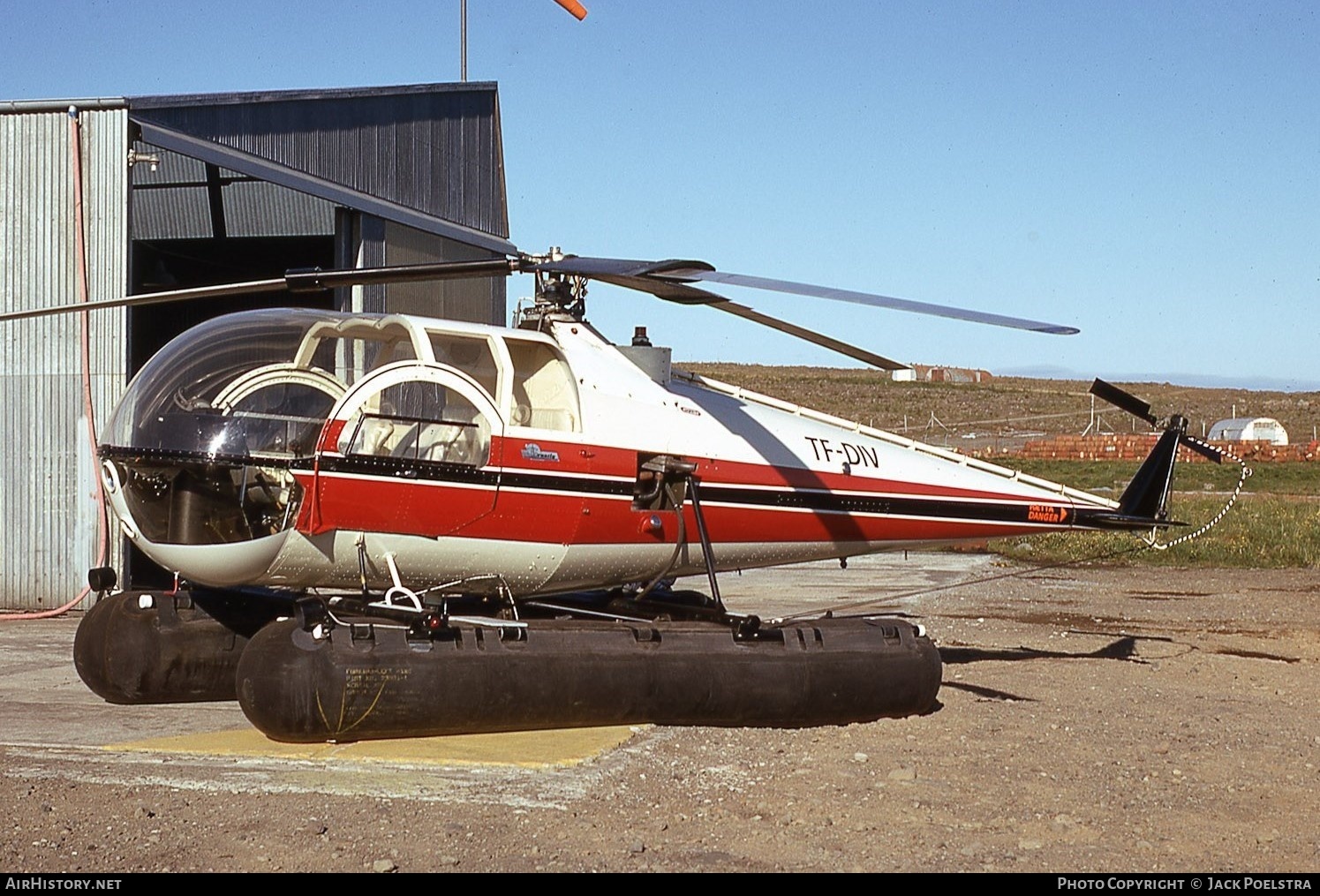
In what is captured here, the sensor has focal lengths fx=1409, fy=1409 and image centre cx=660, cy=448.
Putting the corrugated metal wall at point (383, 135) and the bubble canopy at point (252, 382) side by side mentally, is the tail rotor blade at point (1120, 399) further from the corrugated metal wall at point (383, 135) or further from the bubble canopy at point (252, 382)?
the corrugated metal wall at point (383, 135)

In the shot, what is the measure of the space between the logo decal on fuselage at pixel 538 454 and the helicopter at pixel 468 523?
1 centimetres

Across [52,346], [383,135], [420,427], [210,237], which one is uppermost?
[383,135]

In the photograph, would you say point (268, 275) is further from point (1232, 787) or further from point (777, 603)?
point (1232, 787)

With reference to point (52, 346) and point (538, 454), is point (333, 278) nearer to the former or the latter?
Answer: point (538, 454)

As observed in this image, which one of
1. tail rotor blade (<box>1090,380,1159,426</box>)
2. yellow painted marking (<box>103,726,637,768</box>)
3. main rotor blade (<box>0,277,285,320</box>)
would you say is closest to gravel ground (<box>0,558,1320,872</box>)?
yellow painted marking (<box>103,726,637,768</box>)

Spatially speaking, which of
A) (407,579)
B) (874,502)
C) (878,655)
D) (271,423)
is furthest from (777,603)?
(271,423)

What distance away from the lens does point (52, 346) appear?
1516 centimetres

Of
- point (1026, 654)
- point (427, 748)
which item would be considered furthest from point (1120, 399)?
point (427, 748)

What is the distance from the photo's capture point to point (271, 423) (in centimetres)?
826

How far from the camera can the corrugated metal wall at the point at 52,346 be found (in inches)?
588

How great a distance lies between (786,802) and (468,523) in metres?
2.86

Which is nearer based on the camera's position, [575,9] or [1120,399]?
[1120,399]

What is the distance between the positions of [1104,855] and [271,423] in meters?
5.09

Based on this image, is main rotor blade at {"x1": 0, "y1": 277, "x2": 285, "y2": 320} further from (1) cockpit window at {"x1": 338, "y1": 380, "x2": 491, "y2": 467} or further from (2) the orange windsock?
(2) the orange windsock
